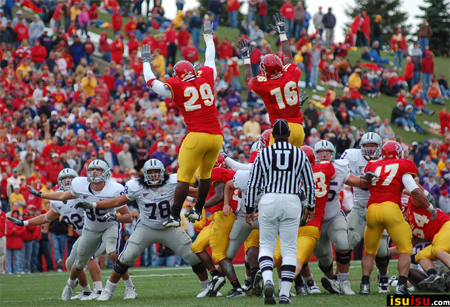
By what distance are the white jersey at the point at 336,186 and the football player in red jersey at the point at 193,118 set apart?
164 cm

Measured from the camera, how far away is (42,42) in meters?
23.1

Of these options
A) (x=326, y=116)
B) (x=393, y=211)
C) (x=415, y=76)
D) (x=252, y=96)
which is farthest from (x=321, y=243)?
(x=415, y=76)

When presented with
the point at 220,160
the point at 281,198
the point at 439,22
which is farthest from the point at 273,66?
the point at 439,22

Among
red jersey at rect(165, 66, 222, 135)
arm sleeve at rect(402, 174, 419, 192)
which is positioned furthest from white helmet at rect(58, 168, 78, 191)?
arm sleeve at rect(402, 174, 419, 192)

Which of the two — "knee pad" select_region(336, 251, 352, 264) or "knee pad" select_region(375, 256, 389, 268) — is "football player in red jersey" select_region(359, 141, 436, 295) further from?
"knee pad" select_region(375, 256, 389, 268)

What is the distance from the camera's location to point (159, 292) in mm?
10758

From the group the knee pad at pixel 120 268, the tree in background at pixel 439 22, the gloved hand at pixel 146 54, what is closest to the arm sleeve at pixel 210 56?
the gloved hand at pixel 146 54

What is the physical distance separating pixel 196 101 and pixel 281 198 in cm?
212

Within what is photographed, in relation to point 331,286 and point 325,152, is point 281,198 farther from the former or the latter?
point 331,286

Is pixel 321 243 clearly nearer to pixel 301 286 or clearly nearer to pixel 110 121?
pixel 301 286

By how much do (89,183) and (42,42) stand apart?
1386cm

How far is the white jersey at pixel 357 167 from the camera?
10.4 metres

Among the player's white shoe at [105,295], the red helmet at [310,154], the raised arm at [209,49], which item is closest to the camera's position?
the red helmet at [310,154]

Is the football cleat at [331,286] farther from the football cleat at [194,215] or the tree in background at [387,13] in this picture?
the tree in background at [387,13]
